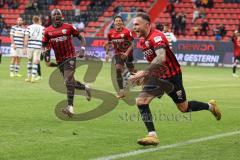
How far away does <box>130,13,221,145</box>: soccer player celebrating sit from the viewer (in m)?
9.59

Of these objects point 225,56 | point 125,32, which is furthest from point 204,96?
point 225,56

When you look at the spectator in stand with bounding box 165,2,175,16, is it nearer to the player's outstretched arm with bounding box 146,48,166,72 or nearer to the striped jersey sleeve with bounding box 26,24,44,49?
the striped jersey sleeve with bounding box 26,24,44,49

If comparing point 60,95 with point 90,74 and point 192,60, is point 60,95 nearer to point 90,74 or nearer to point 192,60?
point 90,74

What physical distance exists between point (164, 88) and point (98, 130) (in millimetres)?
1729

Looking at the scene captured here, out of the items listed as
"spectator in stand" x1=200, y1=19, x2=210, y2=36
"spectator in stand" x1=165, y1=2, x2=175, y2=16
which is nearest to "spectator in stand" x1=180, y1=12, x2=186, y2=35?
"spectator in stand" x1=200, y1=19, x2=210, y2=36

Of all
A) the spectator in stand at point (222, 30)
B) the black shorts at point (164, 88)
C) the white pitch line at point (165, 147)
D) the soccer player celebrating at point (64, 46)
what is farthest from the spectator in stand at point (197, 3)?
the black shorts at point (164, 88)

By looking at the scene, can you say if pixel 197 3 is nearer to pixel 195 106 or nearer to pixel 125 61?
pixel 125 61

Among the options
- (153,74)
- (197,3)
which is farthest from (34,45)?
(197,3)

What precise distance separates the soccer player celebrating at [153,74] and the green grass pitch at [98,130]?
1.74 ft

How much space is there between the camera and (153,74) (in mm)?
10102

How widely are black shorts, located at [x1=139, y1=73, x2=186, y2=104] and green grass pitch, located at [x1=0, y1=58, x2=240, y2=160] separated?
2.49ft

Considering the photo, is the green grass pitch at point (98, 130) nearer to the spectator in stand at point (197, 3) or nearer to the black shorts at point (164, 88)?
the black shorts at point (164, 88)

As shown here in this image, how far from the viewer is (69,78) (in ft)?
45.5
